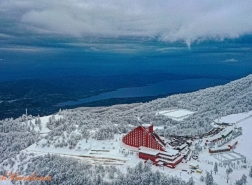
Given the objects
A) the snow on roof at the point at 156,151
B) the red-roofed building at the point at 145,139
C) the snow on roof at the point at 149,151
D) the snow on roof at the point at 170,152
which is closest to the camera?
A: the snow on roof at the point at 170,152

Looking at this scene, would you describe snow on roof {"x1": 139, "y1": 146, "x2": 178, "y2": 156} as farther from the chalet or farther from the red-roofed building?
the red-roofed building

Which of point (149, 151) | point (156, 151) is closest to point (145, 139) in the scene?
point (149, 151)

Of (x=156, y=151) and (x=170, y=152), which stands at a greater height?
(x=170, y=152)

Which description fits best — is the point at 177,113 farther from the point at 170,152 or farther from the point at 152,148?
the point at 170,152

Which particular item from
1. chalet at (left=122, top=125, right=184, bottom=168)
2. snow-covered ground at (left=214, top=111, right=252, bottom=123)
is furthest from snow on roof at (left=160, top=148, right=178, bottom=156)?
snow-covered ground at (left=214, top=111, right=252, bottom=123)

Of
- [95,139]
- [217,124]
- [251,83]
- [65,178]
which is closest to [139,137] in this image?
[95,139]

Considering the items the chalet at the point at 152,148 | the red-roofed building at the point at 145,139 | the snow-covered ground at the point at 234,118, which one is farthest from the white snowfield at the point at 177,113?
the chalet at the point at 152,148

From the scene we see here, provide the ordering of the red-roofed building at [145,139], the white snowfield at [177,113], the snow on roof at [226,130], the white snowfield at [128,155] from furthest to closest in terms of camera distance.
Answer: the white snowfield at [177,113], the snow on roof at [226,130], the red-roofed building at [145,139], the white snowfield at [128,155]

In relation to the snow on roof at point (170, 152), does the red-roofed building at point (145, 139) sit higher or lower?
higher

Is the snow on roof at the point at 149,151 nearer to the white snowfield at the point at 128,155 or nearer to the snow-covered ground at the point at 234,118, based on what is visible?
the white snowfield at the point at 128,155
